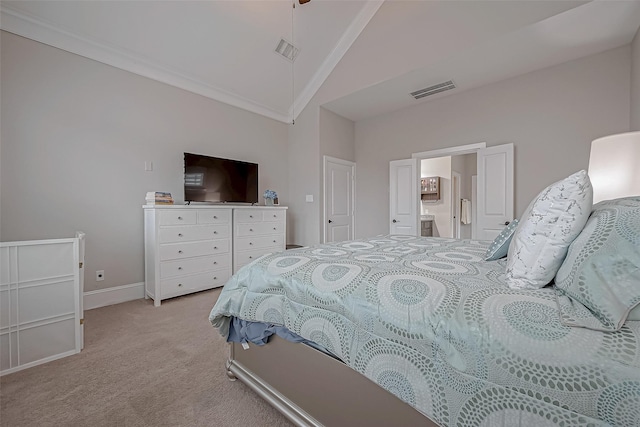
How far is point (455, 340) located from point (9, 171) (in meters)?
3.77

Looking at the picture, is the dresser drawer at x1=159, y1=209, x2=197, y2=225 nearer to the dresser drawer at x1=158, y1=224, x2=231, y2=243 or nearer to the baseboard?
the dresser drawer at x1=158, y1=224, x2=231, y2=243

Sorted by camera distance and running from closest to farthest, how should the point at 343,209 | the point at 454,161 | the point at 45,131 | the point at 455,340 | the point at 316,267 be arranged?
the point at 455,340
the point at 316,267
the point at 45,131
the point at 343,209
the point at 454,161

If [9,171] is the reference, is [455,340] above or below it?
below

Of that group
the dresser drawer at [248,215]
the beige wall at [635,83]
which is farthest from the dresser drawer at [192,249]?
the beige wall at [635,83]

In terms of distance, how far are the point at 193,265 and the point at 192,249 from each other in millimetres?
200

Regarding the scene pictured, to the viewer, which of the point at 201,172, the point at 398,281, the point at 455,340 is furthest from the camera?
the point at 201,172

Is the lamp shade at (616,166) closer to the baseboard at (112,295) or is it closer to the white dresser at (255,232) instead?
the white dresser at (255,232)

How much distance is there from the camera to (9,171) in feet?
7.79

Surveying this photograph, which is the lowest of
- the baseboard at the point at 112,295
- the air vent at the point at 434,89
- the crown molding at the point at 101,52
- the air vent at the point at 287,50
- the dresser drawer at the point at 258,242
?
the baseboard at the point at 112,295

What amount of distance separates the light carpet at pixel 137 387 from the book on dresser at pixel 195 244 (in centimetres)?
79

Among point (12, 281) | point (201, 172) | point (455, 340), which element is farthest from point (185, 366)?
point (201, 172)

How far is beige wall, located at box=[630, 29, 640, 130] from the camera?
2502mm

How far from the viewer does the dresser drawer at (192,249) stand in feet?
9.50

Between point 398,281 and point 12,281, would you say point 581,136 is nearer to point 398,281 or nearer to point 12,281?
point 398,281
